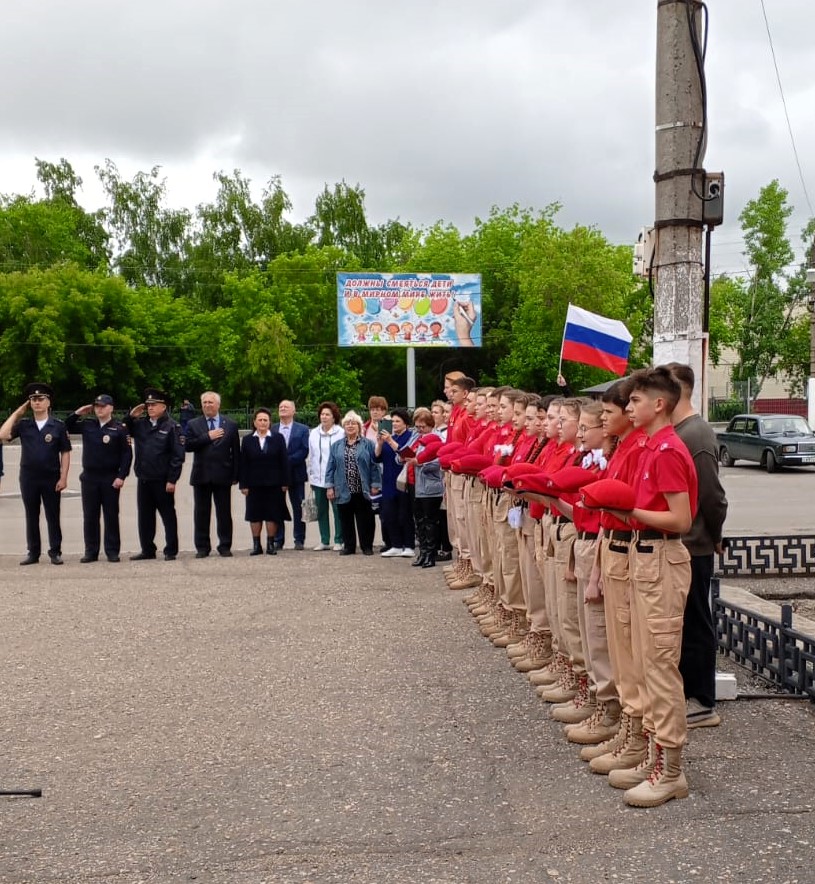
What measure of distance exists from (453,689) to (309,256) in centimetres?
5353

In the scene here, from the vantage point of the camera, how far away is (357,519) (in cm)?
1345

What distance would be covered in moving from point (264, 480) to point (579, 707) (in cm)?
755

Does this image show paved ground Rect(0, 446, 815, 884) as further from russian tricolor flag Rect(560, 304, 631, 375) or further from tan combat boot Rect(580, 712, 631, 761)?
russian tricolor flag Rect(560, 304, 631, 375)

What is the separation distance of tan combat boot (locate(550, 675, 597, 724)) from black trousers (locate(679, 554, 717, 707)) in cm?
52

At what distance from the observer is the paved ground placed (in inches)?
168

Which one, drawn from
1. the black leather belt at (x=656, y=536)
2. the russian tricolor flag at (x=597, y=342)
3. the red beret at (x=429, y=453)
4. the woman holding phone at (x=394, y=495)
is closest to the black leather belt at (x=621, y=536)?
the black leather belt at (x=656, y=536)

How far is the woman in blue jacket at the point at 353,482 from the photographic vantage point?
1313 cm

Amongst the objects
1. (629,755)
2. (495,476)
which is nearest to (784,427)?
(495,476)

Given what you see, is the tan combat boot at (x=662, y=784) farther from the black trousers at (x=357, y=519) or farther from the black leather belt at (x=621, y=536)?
the black trousers at (x=357, y=519)

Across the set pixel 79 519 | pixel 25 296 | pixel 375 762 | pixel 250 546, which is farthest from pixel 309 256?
pixel 375 762

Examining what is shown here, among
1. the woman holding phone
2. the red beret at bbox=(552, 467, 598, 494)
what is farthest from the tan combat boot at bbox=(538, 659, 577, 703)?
the woman holding phone

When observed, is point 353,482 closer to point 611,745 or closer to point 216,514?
point 216,514

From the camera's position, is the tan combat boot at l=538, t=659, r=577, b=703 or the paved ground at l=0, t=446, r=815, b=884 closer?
the paved ground at l=0, t=446, r=815, b=884

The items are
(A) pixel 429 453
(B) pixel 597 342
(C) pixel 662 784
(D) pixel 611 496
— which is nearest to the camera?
(C) pixel 662 784
